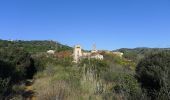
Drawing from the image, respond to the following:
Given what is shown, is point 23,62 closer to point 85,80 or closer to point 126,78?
point 85,80

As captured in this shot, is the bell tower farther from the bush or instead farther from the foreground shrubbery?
the bush

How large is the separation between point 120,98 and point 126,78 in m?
2.68

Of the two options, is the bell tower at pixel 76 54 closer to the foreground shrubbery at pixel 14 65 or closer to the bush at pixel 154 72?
the foreground shrubbery at pixel 14 65

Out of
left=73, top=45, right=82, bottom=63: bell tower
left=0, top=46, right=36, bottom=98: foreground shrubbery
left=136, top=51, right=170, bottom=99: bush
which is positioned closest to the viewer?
left=136, top=51, right=170, bottom=99: bush

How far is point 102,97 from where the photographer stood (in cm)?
1435

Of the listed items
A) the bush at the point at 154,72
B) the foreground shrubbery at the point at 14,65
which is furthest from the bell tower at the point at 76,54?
the bush at the point at 154,72

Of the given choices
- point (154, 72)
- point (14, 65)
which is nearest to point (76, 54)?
point (14, 65)

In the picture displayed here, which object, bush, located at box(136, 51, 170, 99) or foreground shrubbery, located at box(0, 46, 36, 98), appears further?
foreground shrubbery, located at box(0, 46, 36, 98)

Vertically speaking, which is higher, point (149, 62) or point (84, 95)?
point (149, 62)

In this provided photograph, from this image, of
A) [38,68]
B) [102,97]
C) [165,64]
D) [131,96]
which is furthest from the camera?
[38,68]

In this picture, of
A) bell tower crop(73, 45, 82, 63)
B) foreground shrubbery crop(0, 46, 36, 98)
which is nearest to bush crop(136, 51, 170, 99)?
foreground shrubbery crop(0, 46, 36, 98)

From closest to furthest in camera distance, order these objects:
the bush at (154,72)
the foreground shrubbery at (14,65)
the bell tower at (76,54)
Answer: the bush at (154,72), the foreground shrubbery at (14,65), the bell tower at (76,54)

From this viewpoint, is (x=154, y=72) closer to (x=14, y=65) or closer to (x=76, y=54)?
(x=14, y=65)

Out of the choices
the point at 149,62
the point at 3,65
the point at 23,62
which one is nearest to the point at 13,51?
the point at 23,62
